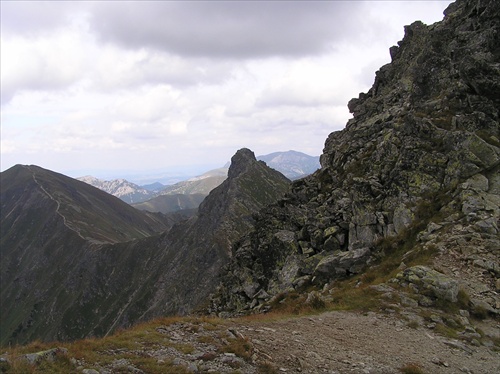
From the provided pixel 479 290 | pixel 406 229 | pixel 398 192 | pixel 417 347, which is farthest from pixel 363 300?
pixel 398 192

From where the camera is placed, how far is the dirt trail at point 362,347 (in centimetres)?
1472

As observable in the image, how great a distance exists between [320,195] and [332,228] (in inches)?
347

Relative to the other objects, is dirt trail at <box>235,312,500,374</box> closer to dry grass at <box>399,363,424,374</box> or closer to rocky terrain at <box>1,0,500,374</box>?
rocky terrain at <box>1,0,500,374</box>

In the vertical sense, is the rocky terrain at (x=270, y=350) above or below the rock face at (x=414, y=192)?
below

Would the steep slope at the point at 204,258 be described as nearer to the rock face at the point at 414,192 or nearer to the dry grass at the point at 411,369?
the rock face at the point at 414,192

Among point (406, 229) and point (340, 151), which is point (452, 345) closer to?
point (406, 229)

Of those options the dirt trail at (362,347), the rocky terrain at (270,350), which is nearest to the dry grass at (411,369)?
the rocky terrain at (270,350)

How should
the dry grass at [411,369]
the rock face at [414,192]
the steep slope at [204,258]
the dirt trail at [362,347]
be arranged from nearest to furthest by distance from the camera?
the dry grass at [411,369] < the dirt trail at [362,347] < the rock face at [414,192] < the steep slope at [204,258]

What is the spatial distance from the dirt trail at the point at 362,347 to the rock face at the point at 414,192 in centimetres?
512

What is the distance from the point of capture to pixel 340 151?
153 ft

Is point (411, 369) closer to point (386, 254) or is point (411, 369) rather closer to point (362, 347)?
point (362, 347)

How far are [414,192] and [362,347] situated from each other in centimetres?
1810

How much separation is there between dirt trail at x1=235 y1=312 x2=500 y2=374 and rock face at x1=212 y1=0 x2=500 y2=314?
5.12 meters

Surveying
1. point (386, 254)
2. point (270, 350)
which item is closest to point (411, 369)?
point (270, 350)
